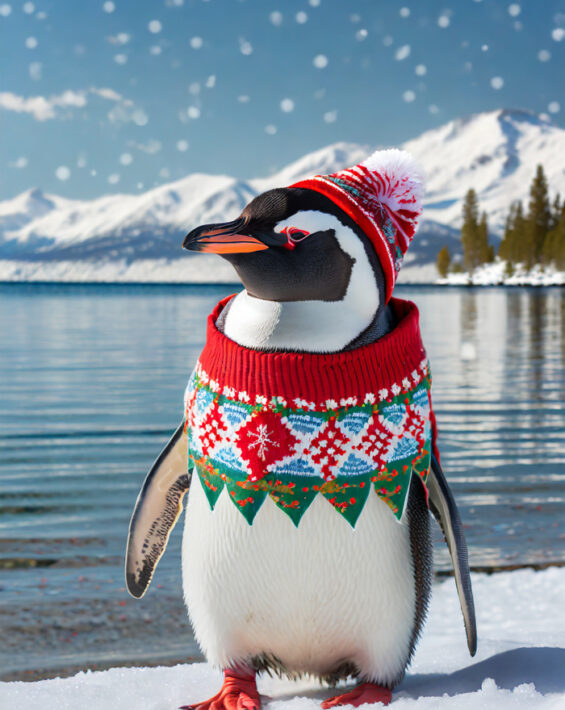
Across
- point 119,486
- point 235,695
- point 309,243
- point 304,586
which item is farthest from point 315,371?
point 119,486

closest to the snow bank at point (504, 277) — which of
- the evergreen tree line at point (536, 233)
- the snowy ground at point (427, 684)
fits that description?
the evergreen tree line at point (536, 233)

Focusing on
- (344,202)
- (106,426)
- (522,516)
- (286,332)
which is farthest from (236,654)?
(106,426)

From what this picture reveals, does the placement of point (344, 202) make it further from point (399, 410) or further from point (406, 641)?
point (406, 641)

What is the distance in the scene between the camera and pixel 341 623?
4.05 feet

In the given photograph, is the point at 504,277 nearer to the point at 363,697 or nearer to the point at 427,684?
the point at 427,684

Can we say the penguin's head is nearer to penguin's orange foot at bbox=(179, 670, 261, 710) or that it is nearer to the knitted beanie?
the knitted beanie

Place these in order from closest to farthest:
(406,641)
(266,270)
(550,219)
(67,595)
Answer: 1. (266,270)
2. (406,641)
3. (67,595)
4. (550,219)

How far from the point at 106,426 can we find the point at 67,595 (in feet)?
8.03

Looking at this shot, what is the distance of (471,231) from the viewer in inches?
2243

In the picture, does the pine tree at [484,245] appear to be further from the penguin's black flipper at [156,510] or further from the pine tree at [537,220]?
the penguin's black flipper at [156,510]

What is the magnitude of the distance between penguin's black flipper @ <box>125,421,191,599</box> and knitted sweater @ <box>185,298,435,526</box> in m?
0.20

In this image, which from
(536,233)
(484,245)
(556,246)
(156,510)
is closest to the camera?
(156,510)

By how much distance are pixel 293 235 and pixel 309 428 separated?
298 mm

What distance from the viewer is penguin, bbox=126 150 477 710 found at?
3.81ft
